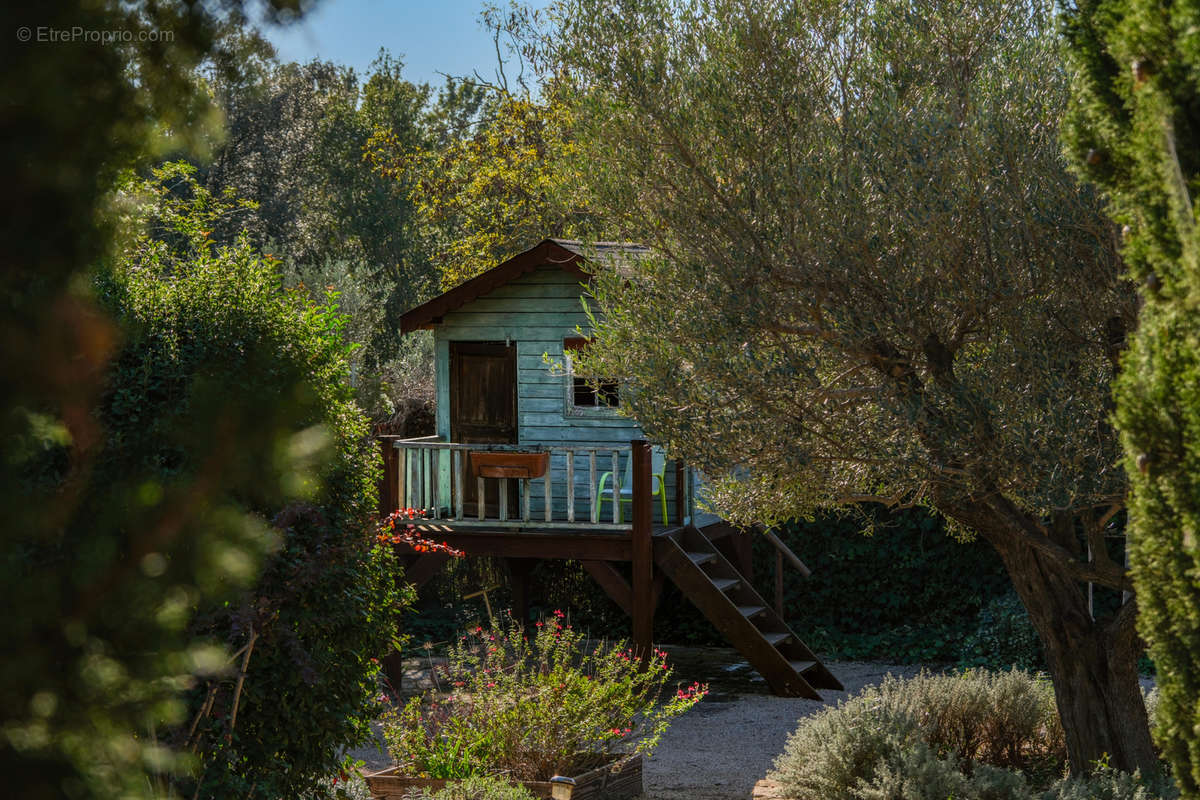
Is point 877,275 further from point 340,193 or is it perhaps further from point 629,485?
point 340,193

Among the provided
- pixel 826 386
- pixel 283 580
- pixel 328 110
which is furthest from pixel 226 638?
pixel 328 110

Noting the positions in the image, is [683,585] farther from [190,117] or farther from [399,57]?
[399,57]

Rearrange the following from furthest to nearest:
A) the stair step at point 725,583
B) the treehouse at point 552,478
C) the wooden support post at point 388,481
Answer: the wooden support post at point 388,481 < the stair step at point 725,583 < the treehouse at point 552,478

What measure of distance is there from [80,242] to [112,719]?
644mm

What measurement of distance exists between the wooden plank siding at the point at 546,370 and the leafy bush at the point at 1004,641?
11.9ft

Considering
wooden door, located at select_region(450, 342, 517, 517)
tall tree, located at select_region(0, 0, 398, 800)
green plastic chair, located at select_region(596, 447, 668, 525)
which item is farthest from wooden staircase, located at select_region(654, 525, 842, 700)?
tall tree, located at select_region(0, 0, 398, 800)

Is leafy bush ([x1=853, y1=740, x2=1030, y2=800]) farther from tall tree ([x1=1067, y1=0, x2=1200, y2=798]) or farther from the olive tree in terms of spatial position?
tall tree ([x1=1067, y1=0, x2=1200, y2=798])

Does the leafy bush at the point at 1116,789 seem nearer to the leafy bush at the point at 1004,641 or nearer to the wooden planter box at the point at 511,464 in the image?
the leafy bush at the point at 1004,641

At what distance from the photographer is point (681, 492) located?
40.4 ft

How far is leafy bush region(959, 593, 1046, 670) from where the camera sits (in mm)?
11938

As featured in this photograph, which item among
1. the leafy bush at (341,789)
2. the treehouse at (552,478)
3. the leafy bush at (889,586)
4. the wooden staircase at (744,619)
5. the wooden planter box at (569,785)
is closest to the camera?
the leafy bush at (341,789)

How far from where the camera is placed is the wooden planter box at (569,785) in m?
6.68

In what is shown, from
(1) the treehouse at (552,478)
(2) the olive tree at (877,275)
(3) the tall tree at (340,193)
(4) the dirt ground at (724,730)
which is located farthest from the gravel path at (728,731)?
(3) the tall tree at (340,193)

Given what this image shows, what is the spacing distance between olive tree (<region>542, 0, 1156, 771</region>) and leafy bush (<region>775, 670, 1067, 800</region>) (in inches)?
30.4
